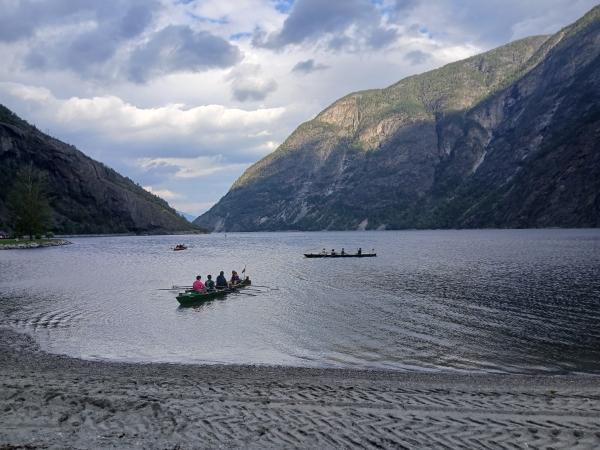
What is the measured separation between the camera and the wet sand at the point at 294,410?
32.9 feet

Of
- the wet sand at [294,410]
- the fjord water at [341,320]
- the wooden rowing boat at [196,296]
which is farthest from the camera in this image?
the wooden rowing boat at [196,296]

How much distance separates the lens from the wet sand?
10.0 m

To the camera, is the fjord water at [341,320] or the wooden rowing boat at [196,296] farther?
the wooden rowing boat at [196,296]

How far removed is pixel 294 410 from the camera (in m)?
12.0

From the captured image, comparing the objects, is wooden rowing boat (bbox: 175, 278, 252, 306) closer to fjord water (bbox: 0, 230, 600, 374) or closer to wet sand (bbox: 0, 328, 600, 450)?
fjord water (bbox: 0, 230, 600, 374)

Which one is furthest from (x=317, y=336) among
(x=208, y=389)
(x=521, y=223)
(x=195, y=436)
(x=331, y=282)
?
(x=521, y=223)

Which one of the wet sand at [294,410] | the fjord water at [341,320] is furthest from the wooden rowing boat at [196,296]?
the wet sand at [294,410]

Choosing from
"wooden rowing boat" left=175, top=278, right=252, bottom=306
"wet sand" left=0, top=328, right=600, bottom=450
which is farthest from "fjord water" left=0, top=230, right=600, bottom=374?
"wet sand" left=0, top=328, right=600, bottom=450

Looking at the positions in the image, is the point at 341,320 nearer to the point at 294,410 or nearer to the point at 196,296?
the point at 196,296

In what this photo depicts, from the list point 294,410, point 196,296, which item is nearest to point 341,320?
point 196,296

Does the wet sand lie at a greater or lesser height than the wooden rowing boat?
greater

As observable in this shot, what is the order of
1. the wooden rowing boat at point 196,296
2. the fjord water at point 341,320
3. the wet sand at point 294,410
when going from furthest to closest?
the wooden rowing boat at point 196,296 < the fjord water at point 341,320 < the wet sand at point 294,410

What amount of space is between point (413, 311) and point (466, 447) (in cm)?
2131

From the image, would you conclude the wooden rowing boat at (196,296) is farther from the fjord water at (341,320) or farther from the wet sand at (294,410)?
the wet sand at (294,410)
